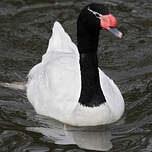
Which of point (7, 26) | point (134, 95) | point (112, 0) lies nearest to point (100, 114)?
point (134, 95)

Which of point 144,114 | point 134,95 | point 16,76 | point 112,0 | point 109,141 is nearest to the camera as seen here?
point 109,141

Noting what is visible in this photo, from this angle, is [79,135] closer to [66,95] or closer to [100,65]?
[66,95]

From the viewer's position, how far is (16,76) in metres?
10.1

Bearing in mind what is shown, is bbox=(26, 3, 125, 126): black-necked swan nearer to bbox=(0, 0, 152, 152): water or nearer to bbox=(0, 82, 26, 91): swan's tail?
bbox=(0, 0, 152, 152): water

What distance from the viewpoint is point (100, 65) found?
10.3 metres

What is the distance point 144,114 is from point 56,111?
4.22ft

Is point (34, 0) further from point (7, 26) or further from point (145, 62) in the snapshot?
point (145, 62)

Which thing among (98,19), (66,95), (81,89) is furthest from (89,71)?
(98,19)

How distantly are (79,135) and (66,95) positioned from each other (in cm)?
64

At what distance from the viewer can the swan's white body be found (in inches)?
330

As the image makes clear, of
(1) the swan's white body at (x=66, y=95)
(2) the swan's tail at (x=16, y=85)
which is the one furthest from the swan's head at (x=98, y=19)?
(2) the swan's tail at (x=16, y=85)

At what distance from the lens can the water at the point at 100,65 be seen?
809 centimetres

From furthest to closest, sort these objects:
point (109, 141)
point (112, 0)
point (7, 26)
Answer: point (112, 0) < point (7, 26) < point (109, 141)

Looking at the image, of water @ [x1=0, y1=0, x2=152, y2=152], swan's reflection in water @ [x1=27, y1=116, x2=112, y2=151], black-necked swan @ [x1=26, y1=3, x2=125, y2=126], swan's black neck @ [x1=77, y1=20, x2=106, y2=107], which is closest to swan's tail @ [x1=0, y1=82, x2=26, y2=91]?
water @ [x1=0, y1=0, x2=152, y2=152]
